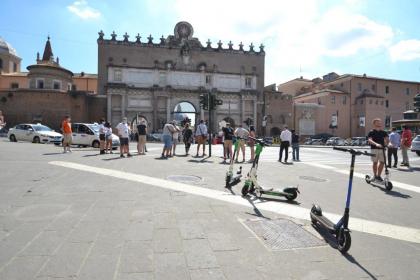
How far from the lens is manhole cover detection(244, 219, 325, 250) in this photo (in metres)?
4.14

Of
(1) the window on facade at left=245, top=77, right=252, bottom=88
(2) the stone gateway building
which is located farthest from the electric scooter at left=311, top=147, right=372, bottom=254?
(1) the window on facade at left=245, top=77, right=252, bottom=88

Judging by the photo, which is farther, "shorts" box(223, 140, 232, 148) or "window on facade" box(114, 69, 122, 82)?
"window on facade" box(114, 69, 122, 82)

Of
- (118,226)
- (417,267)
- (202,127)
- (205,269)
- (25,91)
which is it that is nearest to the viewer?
(205,269)

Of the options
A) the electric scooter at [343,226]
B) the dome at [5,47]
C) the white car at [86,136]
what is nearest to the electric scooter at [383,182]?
the electric scooter at [343,226]

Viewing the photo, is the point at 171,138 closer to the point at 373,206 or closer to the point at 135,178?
the point at 135,178

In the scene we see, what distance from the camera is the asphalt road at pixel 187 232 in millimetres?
3377

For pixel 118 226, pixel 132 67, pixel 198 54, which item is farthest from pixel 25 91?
pixel 118 226

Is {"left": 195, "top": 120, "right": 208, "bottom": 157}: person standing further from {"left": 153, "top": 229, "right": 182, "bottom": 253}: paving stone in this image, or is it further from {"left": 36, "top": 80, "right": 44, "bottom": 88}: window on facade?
{"left": 36, "top": 80, "right": 44, "bottom": 88}: window on facade

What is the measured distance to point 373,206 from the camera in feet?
20.9

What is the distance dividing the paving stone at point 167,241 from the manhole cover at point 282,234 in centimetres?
112

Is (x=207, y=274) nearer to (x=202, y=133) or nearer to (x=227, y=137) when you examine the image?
(x=227, y=137)

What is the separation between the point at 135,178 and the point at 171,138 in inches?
241

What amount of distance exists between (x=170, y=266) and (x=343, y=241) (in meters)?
2.17

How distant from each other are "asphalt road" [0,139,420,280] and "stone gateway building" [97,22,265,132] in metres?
41.5
